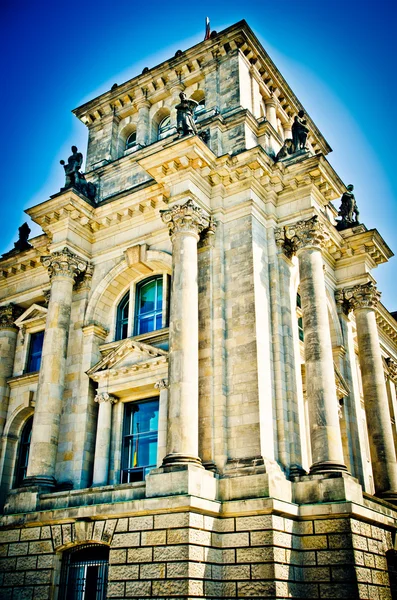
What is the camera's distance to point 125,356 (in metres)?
20.6

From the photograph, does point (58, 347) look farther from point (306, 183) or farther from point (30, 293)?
point (306, 183)

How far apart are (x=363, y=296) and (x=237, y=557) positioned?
12855mm

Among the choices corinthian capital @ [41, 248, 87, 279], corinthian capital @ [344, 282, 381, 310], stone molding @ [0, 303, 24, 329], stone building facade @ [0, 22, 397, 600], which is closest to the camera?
stone building facade @ [0, 22, 397, 600]

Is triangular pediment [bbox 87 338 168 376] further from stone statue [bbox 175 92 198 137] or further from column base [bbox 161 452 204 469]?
stone statue [bbox 175 92 198 137]

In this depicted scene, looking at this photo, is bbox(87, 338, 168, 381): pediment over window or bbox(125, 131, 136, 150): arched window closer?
bbox(87, 338, 168, 381): pediment over window

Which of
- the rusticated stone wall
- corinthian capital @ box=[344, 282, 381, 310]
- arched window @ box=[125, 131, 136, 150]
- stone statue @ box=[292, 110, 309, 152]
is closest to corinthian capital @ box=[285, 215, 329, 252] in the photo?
stone statue @ box=[292, 110, 309, 152]

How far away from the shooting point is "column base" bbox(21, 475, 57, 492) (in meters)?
18.5

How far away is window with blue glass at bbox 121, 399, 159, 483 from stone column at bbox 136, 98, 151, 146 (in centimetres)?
1184

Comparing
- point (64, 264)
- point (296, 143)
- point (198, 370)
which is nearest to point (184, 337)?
point (198, 370)

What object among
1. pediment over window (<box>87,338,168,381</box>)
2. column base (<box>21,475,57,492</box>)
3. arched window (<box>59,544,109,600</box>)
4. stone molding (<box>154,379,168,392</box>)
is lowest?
arched window (<box>59,544,109,600</box>)

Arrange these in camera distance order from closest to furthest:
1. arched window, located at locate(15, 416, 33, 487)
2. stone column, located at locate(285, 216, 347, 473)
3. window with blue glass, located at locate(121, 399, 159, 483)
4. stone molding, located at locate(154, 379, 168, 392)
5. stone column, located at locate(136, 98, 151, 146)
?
stone column, located at locate(285, 216, 347, 473) < stone molding, located at locate(154, 379, 168, 392) < window with blue glass, located at locate(121, 399, 159, 483) < arched window, located at locate(15, 416, 33, 487) < stone column, located at locate(136, 98, 151, 146)

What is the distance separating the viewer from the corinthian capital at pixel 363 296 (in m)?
24.4

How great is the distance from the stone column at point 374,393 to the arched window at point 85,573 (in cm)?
1012

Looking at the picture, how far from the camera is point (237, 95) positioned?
23.4 m
